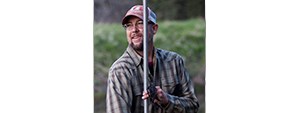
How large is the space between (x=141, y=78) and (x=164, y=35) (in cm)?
22

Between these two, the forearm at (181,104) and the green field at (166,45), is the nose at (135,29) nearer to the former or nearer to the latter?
the green field at (166,45)

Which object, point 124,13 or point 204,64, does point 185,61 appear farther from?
point 124,13

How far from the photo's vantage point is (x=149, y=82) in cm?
380

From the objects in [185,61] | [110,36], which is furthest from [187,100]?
[110,36]

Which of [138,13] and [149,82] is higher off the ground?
[138,13]

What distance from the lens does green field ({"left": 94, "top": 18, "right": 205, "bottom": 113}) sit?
3.85 meters

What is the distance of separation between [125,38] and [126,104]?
282 millimetres

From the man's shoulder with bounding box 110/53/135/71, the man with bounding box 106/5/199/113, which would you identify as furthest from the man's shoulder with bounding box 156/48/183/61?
the man's shoulder with bounding box 110/53/135/71

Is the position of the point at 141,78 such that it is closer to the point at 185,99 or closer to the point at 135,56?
the point at 135,56

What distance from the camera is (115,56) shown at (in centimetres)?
386

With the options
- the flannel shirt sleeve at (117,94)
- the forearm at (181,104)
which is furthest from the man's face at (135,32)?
the forearm at (181,104)

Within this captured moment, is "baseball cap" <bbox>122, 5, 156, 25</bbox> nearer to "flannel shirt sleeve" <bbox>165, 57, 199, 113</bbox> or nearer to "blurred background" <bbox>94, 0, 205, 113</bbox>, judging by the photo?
"blurred background" <bbox>94, 0, 205, 113</bbox>

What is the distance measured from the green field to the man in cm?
3

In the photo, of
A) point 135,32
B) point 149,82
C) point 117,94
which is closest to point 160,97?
point 149,82
